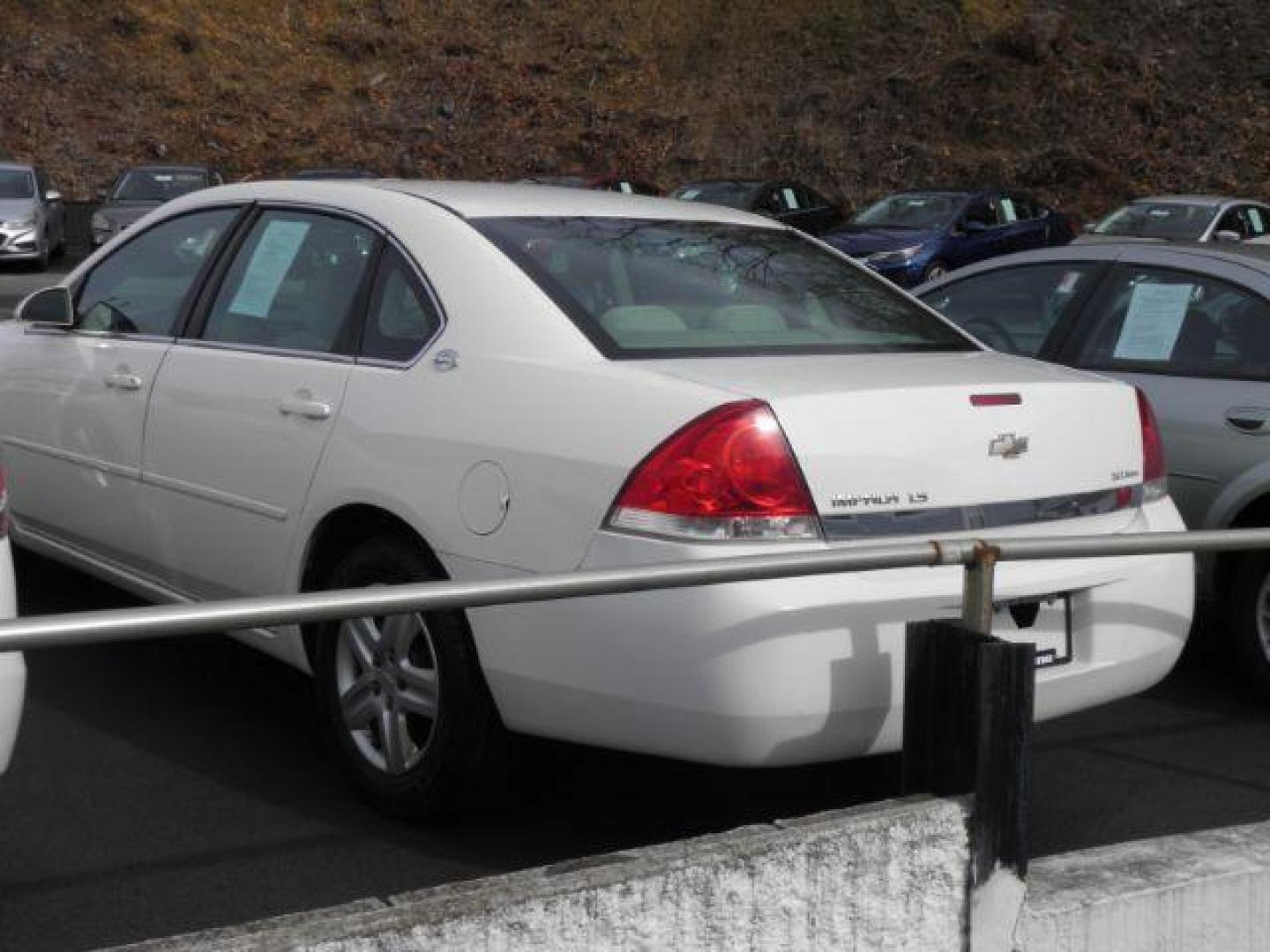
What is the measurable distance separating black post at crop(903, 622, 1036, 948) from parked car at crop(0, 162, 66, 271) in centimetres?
2382

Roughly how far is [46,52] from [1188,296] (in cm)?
3605

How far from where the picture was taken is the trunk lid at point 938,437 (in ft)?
13.4

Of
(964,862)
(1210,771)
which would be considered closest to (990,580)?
(964,862)

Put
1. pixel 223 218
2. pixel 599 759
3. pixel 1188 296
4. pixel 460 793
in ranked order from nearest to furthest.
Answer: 1. pixel 460 793
2. pixel 599 759
3. pixel 223 218
4. pixel 1188 296

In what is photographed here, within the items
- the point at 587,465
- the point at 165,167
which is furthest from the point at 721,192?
the point at 587,465

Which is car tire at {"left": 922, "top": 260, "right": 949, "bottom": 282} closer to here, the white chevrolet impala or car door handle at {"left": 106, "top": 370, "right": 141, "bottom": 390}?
the white chevrolet impala

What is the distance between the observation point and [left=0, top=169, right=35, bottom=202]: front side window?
87.0ft

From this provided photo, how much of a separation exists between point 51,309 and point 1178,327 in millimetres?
3756

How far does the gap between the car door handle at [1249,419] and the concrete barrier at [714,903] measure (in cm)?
332

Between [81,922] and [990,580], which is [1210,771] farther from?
[81,922]

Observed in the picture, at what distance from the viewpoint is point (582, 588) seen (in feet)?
9.84

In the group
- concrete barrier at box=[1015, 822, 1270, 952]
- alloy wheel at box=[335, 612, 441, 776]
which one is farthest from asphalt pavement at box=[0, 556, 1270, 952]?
concrete barrier at box=[1015, 822, 1270, 952]

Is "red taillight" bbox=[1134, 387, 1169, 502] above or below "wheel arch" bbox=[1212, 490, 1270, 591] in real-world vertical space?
above

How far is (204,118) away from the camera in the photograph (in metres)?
38.8
